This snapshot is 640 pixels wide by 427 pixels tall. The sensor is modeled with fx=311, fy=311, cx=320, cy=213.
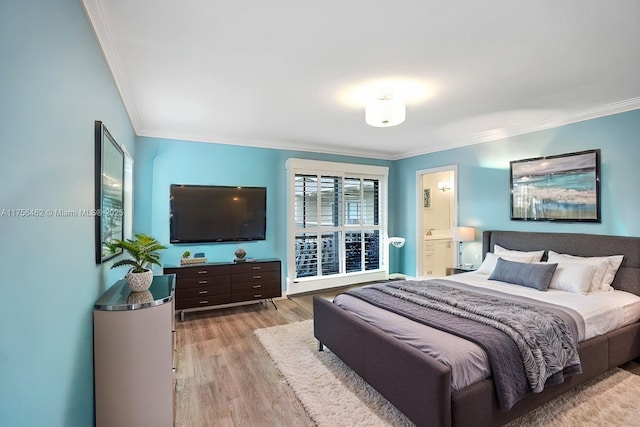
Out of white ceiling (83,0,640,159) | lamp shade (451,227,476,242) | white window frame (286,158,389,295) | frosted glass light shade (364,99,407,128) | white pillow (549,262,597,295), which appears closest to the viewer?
white ceiling (83,0,640,159)

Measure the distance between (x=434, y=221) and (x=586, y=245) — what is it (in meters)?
3.22

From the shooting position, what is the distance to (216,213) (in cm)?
459

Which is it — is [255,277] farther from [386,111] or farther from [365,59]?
[365,59]

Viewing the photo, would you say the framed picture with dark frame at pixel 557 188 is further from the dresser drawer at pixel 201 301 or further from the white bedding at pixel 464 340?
the dresser drawer at pixel 201 301

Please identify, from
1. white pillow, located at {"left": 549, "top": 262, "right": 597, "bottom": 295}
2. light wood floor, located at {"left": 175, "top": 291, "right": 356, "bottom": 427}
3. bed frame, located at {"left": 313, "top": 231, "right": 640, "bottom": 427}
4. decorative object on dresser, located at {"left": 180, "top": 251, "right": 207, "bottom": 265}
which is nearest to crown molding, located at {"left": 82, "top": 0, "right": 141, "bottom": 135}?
decorative object on dresser, located at {"left": 180, "top": 251, "right": 207, "bottom": 265}

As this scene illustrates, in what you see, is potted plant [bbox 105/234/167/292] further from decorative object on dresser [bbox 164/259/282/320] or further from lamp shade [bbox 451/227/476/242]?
lamp shade [bbox 451/227/476/242]

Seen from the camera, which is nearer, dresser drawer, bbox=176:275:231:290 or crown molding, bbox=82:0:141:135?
crown molding, bbox=82:0:141:135

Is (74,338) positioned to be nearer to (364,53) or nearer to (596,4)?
(364,53)

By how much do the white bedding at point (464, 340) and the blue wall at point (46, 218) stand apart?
190 cm

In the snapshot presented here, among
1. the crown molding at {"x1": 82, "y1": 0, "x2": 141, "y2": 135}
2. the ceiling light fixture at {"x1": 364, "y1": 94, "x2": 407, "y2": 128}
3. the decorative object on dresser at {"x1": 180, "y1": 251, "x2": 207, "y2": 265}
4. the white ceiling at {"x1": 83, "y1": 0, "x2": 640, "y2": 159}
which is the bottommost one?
the decorative object on dresser at {"x1": 180, "y1": 251, "x2": 207, "y2": 265}

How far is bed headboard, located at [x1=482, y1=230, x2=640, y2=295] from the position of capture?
313 centimetres

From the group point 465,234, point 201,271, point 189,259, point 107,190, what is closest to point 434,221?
point 465,234

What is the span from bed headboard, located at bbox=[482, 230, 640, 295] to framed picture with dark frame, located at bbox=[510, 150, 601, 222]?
24 cm

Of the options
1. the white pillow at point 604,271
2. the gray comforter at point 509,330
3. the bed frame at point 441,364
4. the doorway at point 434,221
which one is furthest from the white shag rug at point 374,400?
the doorway at point 434,221
